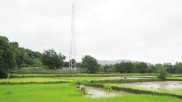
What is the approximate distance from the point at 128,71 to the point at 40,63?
26529 mm

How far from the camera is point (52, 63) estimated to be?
8456 centimetres

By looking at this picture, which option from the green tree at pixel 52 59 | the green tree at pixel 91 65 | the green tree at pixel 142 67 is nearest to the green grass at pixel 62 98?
the green tree at pixel 91 65

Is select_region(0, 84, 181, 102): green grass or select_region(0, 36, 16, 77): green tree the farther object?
select_region(0, 36, 16, 77): green tree

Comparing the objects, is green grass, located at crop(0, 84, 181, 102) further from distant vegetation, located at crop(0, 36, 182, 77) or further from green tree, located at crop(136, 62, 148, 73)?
green tree, located at crop(136, 62, 148, 73)

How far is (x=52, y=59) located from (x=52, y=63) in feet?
4.25

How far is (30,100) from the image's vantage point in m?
17.1

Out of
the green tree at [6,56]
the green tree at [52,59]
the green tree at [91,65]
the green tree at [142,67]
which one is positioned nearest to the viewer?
the green tree at [6,56]

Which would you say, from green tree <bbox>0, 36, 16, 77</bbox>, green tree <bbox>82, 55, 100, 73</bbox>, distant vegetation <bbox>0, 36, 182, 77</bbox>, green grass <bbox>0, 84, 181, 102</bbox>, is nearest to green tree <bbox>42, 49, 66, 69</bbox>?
Result: distant vegetation <bbox>0, 36, 182, 77</bbox>

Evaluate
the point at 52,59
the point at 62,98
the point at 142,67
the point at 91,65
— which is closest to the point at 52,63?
the point at 52,59

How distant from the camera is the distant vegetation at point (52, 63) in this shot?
4519 cm

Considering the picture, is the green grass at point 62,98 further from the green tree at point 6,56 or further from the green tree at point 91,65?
the green tree at point 91,65

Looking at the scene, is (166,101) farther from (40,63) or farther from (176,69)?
(40,63)

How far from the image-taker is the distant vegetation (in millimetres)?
45188

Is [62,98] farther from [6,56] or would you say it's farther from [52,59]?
[52,59]
